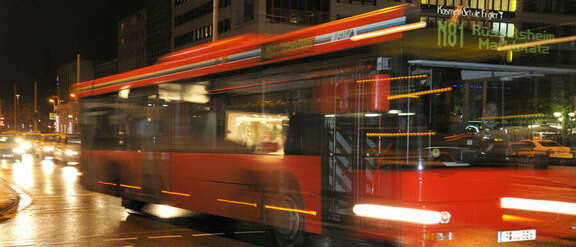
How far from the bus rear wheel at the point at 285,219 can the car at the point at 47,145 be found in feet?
105

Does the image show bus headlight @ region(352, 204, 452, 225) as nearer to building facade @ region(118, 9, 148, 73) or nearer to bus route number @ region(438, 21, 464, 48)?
bus route number @ region(438, 21, 464, 48)

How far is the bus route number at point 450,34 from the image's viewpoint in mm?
6434

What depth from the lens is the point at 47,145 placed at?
3912cm

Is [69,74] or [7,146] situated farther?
[69,74]

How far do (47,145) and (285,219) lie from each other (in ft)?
114

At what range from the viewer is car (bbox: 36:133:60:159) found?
1506 inches

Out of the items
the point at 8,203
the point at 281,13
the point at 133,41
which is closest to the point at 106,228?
the point at 8,203

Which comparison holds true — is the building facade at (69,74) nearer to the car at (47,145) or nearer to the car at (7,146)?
the car at (47,145)

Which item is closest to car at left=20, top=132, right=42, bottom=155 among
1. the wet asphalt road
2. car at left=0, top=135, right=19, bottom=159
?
car at left=0, top=135, right=19, bottom=159

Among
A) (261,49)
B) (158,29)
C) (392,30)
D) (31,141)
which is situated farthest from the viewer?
(158,29)

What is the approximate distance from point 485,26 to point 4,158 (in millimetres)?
38032

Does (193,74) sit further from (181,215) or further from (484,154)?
(484,154)

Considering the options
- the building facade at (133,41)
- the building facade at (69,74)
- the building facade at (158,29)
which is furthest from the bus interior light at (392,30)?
the building facade at (69,74)

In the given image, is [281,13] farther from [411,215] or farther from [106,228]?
[411,215]
